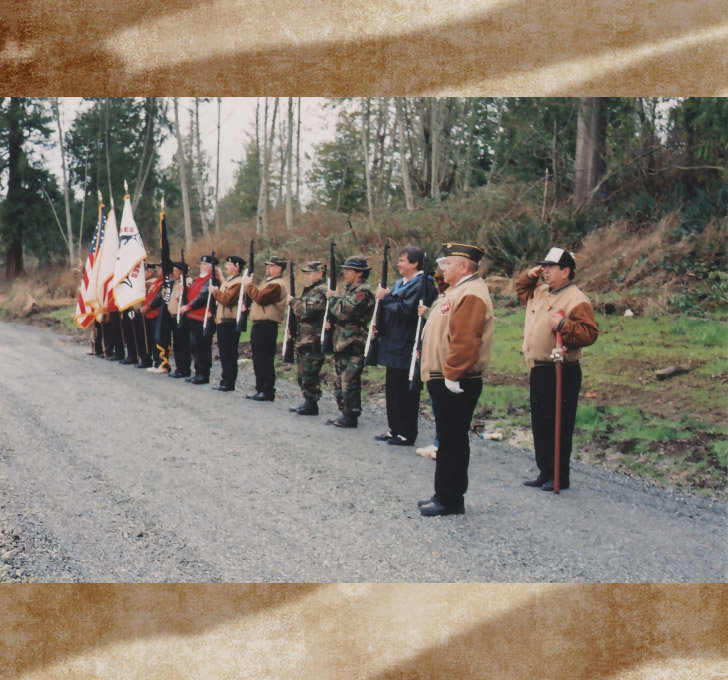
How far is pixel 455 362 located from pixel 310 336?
326 centimetres

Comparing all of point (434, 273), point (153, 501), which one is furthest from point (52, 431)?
point (434, 273)

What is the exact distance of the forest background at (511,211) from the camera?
5.49 metres

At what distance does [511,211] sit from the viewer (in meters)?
6.71

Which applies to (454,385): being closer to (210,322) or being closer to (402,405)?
(402,405)

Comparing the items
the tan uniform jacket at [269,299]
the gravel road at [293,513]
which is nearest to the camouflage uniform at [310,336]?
the tan uniform jacket at [269,299]

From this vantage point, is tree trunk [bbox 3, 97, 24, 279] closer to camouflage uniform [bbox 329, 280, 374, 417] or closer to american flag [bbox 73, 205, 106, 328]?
american flag [bbox 73, 205, 106, 328]

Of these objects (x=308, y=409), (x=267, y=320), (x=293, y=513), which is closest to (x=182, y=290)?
(x=267, y=320)

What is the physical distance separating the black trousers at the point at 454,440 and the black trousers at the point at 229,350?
427 cm

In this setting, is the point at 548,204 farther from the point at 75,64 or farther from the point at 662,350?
the point at 75,64

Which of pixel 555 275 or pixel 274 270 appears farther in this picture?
pixel 274 270

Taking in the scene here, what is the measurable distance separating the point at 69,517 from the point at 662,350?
4652 mm

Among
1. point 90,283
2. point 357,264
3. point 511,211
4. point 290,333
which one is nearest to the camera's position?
point 357,264

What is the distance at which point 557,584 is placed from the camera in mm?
3279

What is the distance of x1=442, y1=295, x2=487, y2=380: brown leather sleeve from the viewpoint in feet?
12.8
